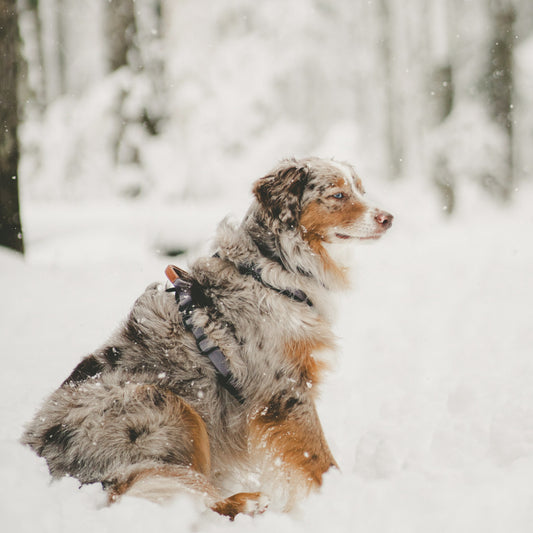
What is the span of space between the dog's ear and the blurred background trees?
7118 millimetres

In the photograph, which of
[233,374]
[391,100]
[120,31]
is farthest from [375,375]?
[391,100]

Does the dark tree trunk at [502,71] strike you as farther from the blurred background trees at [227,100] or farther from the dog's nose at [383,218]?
the dog's nose at [383,218]

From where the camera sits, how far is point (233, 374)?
3029mm

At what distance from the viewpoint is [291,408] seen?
10.2 ft

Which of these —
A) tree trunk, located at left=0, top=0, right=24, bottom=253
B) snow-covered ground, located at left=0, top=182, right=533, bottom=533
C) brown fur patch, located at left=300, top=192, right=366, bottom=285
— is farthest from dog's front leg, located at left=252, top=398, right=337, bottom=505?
Result: tree trunk, located at left=0, top=0, right=24, bottom=253

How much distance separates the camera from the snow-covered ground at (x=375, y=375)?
2363mm

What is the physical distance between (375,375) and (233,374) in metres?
2.22

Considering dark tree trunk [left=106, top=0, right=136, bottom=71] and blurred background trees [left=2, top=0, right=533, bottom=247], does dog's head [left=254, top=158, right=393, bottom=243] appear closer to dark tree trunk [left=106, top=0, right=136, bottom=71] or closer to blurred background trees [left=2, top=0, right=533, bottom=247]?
blurred background trees [left=2, top=0, right=533, bottom=247]

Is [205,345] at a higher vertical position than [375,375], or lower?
higher

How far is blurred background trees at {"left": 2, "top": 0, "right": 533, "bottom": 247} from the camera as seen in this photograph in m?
10.3

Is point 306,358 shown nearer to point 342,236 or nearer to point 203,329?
point 203,329

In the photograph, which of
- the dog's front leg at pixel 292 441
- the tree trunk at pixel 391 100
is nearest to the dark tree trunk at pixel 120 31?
the dog's front leg at pixel 292 441

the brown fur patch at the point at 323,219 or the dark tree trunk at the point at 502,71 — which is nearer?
the brown fur patch at the point at 323,219

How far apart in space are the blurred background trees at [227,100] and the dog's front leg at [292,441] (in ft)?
26.0
